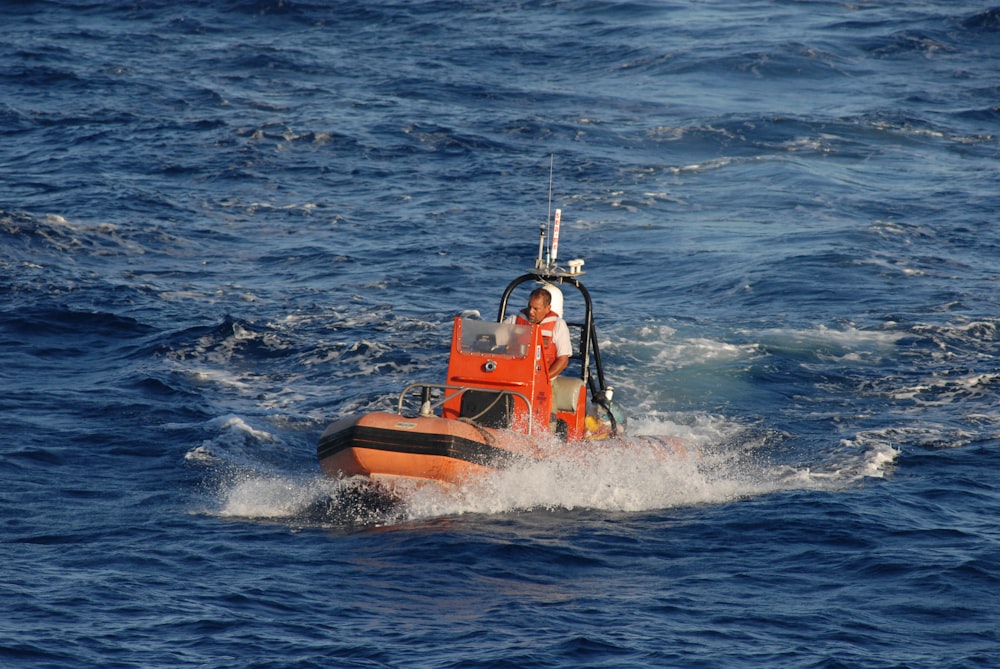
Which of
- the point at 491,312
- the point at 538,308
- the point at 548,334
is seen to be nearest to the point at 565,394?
the point at 548,334

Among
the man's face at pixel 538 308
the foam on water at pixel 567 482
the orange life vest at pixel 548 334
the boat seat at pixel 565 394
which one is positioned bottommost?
the foam on water at pixel 567 482

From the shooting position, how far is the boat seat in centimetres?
1191

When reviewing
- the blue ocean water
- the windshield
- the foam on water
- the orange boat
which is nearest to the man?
the orange boat

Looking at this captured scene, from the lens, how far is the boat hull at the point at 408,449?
10148 millimetres

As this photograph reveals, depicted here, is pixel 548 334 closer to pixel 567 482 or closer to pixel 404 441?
pixel 567 482

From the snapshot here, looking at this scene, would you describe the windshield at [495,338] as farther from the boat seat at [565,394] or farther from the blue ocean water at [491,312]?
the blue ocean water at [491,312]

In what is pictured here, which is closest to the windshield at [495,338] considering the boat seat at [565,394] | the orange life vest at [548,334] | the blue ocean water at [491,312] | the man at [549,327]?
the man at [549,327]

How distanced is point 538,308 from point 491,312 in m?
5.93

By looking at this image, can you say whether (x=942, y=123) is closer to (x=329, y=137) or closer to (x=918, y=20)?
(x=918, y=20)

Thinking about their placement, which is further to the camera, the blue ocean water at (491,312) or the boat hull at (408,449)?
the boat hull at (408,449)

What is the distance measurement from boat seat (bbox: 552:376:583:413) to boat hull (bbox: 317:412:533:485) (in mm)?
1594

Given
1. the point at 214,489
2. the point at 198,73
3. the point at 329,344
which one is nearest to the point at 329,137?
the point at 198,73

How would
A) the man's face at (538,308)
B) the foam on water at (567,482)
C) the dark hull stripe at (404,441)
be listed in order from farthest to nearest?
the man's face at (538,308) → the foam on water at (567,482) → the dark hull stripe at (404,441)

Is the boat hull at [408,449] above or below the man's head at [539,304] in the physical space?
below
